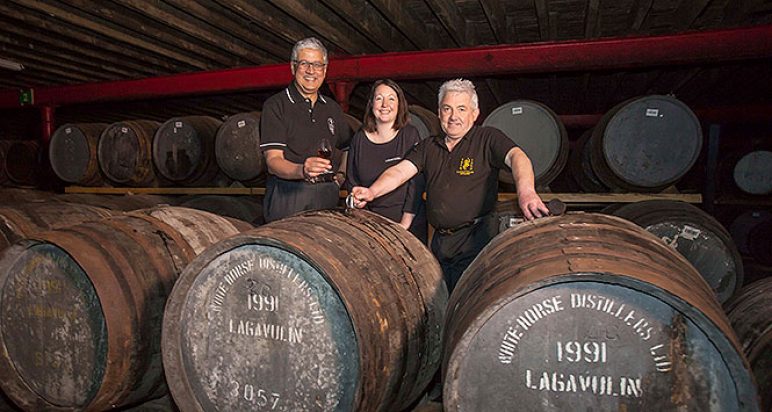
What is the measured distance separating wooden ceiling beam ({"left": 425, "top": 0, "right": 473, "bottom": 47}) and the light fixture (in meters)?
6.09

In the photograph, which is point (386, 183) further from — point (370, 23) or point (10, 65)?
point (10, 65)

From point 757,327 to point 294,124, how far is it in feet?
9.18

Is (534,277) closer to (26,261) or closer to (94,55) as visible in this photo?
(26,261)

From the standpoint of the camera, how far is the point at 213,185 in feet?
18.7

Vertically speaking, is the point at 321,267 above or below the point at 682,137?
below

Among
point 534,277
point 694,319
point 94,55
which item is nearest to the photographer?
point 694,319

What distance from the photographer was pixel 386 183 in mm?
2803

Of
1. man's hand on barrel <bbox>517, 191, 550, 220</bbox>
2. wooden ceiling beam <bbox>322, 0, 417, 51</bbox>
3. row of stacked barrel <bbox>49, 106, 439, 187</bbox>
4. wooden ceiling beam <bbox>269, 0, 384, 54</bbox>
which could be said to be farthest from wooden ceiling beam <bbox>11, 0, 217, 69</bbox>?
man's hand on barrel <bbox>517, 191, 550, 220</bbox>

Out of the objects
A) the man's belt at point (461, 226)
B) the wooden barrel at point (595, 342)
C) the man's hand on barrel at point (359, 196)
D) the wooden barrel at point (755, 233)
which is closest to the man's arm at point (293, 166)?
the man's hand on barrel at point (359, 196)

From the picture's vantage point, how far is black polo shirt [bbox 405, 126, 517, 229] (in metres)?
2.79

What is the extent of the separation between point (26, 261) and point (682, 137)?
15.9 ft

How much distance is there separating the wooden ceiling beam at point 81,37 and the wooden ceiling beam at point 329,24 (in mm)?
2727

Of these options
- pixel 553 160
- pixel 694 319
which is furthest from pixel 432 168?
pixel 553 160

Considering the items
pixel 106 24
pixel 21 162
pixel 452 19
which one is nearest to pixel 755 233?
pixel 452 19
